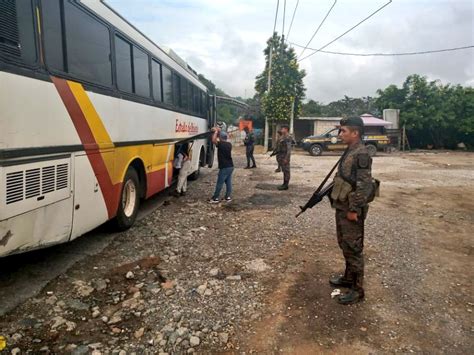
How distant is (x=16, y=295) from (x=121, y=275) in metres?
1.02

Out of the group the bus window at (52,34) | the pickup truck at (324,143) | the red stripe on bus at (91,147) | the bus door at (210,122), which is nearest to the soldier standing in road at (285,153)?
the bus door at (210,122)

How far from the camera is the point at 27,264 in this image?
4.31 meters

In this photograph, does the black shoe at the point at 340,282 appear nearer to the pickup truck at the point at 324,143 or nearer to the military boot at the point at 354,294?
the military boot at the point at 354,294

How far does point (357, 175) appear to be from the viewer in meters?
3.59

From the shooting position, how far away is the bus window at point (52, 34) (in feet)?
11.4

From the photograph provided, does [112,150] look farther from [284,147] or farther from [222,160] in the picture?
[284,147]

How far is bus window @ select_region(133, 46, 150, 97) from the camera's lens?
18.9 feet

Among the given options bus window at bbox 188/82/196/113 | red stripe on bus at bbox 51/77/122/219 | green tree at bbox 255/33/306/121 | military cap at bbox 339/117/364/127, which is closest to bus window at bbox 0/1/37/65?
red stripe on bus at bbox 51/77/122/219

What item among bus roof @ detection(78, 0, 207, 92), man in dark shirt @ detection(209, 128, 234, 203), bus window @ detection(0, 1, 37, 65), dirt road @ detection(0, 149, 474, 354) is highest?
bus roof @ detection(78, 0, 207, 92)

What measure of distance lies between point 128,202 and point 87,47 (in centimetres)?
248

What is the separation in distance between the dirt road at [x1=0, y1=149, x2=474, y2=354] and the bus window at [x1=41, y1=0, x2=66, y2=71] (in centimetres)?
223

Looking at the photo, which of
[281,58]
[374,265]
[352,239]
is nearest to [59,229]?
[352,239]

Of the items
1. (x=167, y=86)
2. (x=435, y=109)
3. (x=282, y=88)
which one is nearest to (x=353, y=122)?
(x=167, y=86)

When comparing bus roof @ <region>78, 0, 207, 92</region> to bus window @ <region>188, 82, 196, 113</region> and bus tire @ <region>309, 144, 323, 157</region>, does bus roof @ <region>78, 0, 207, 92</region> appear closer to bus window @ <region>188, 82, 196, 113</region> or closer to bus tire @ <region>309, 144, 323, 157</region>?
bus window @ <region>188, 82, 196, 113</region>
